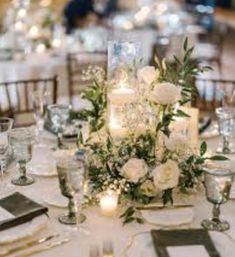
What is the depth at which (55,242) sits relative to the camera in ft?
5.34

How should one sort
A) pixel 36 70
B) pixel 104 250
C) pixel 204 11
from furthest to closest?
1. pixel 204 11
2. pixel 36 70
3. pixel 104 250

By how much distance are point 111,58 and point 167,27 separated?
5091 millimetres

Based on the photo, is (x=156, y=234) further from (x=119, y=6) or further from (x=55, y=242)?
(x=119, y=6)

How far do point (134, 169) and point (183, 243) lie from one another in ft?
0.95

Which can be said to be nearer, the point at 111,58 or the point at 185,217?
the point at 185,217

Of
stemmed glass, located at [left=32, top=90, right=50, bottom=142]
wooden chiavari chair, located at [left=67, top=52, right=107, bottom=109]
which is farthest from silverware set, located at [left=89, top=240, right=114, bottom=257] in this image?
wooden chiavari chair, located at [left=67, top=52, right=107, bottom=109]

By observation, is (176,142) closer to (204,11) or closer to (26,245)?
(26,245)

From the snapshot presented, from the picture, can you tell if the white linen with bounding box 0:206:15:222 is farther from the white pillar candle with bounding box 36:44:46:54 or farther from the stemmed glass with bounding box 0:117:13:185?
the white pillar candle with bounding box 36:44:46:54

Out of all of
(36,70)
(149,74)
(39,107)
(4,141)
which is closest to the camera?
(149,74)

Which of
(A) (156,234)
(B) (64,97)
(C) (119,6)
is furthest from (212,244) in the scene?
(C) (119,6)

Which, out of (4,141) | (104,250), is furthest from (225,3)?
(104,250)

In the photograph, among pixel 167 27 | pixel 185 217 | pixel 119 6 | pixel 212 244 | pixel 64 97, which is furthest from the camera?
pixel 119 6

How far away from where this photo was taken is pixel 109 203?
71.4 inches

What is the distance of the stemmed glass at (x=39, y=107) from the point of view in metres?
2.53
